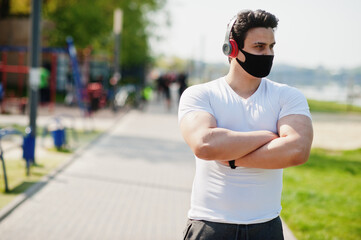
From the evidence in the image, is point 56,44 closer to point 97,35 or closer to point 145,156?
point 97,35

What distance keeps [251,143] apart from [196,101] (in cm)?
36

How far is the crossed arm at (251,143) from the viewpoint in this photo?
2.38m

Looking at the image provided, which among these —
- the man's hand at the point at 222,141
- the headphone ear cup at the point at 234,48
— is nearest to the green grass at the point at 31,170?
the man's hand at the point at 222,141

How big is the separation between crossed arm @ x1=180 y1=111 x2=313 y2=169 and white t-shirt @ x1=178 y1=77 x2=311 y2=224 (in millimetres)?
56

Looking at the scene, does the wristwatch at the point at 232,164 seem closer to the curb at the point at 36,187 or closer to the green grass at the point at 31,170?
the curb at the point at 36,187

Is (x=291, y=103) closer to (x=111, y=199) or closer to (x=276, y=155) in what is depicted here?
(x=276, y=155)

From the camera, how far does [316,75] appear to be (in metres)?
40.5

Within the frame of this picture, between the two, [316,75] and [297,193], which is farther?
[316,75]

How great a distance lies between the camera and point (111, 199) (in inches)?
267

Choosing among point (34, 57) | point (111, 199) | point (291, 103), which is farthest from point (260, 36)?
point (34, 57)

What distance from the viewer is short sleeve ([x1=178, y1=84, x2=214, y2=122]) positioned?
2.47 m

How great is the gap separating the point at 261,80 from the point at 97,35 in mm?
23760

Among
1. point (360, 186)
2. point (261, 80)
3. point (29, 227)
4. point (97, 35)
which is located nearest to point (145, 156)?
point (360, 186)

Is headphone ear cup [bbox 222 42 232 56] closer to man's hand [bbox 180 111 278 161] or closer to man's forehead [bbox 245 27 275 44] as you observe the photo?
man's forehead [bbox 245 27 275 44]
